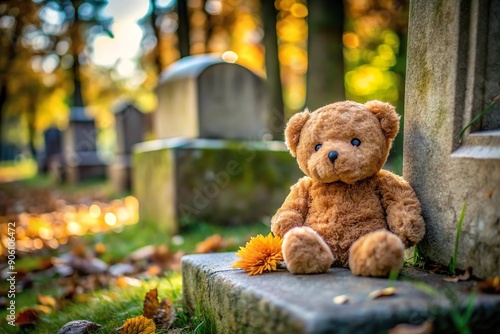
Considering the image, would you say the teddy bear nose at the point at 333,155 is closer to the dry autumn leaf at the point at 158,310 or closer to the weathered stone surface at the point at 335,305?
the weathered stone surface at the point at 335,305

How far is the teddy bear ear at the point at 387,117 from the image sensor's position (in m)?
1.76

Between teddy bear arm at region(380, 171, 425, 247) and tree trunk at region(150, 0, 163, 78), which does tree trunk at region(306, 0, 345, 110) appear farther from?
tree trunk at region(150, 0, 163, 78)

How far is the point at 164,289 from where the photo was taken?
8.63 feet

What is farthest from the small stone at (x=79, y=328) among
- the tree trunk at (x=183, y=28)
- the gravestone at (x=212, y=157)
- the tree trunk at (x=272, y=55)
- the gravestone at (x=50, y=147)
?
the gravestone at (x=50, y=147)

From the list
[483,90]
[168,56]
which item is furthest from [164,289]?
[168,56]

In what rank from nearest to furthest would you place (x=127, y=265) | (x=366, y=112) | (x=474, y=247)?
(x=474, y=247) → (x=366, y=112) → (x=127, y=265)

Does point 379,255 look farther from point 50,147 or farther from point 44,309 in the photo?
point 50,147

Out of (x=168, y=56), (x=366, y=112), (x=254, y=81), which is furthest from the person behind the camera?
(x=168, y=56)

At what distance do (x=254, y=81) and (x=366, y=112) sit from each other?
3823mm

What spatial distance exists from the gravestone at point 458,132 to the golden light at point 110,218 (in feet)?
17.9

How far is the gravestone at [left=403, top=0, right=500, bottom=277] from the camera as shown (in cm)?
150

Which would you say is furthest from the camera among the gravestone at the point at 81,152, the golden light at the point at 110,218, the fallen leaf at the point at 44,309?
the gravestone at the point at 81,152

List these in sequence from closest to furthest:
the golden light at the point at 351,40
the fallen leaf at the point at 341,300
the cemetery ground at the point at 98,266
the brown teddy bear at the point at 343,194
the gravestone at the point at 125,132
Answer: the fallen leaf at the point at 341,300 → the brown teddy bear at the point at 343,194 → the cemetery ground at the point at 98,266 → the gravestone at the point at 125,132 → the golden light at the point at 351,40

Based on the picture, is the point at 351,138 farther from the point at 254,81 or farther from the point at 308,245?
the point at 254,81
